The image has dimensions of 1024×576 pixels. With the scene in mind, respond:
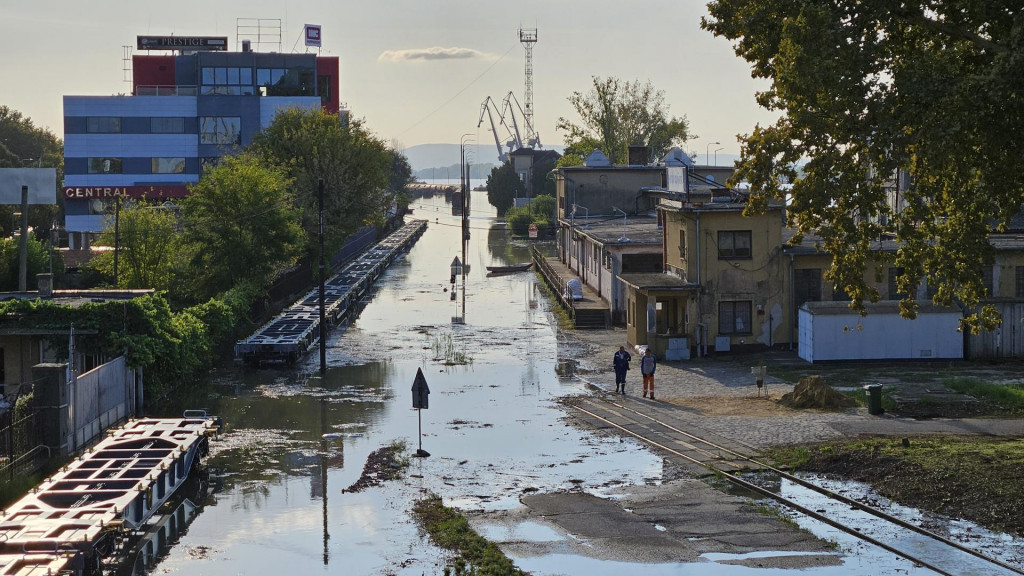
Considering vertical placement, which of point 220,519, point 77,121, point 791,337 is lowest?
point 220,519

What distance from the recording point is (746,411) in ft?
103

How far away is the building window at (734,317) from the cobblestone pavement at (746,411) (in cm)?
116

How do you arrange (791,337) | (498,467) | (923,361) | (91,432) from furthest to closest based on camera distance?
(791,337) < (923,361) < (91,432) < (498,467)

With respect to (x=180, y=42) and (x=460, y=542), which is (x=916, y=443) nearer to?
(x=460, y=542)

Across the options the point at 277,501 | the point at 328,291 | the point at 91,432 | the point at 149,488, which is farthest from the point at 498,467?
the point at 328,291

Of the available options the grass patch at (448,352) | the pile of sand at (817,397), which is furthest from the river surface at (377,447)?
the pile of sand at (817,397)

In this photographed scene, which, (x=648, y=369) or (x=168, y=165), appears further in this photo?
(x=168, y=165)

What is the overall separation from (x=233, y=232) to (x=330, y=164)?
21.6 meters

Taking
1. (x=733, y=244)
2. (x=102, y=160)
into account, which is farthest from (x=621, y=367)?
(x=102, y=160)

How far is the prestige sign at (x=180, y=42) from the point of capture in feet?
354

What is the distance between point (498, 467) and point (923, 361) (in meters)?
19.2

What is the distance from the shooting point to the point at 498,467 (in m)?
Answer: 25.7

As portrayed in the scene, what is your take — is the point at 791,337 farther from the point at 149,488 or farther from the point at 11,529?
the point at 11,529

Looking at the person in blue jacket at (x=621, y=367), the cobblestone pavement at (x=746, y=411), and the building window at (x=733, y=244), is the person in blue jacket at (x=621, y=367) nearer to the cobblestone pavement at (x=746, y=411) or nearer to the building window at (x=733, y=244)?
the cobblestone pavement at (x=746, y=411)
